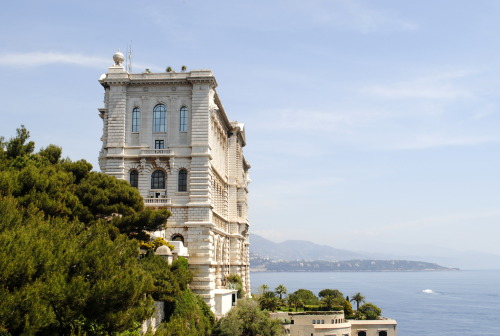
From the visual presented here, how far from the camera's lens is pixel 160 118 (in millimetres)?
48500

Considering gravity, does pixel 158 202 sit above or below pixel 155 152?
below

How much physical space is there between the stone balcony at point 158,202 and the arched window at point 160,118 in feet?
20.3

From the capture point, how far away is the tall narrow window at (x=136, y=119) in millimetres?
48438

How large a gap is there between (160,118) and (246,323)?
63.6 feet

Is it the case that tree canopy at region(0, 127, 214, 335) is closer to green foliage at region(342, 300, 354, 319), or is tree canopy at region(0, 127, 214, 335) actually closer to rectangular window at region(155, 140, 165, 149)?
rectangular window at region(155, 140, 165, 149)

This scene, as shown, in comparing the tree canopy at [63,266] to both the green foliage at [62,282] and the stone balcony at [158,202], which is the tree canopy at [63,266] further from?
the stone balcony at [158,202]

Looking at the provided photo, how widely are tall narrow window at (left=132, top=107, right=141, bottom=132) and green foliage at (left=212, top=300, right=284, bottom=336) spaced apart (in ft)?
59.0

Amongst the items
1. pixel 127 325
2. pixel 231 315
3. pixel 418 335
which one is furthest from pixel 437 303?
pixel 127 325

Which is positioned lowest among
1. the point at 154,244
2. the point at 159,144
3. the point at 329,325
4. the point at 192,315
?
the point at 329,325

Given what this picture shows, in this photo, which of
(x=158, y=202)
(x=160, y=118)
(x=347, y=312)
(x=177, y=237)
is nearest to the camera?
(x=177, y=237)

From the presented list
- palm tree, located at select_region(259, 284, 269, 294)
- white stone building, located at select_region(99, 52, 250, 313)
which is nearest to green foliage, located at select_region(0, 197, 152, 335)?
white stone building, located at select_region(99, 52, 250, 313)

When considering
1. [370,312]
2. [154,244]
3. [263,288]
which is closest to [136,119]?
[154,244]

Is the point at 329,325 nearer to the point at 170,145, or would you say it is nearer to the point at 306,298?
the point at 306,298

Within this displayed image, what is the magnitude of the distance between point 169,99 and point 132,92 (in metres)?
3.40
